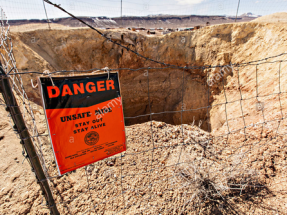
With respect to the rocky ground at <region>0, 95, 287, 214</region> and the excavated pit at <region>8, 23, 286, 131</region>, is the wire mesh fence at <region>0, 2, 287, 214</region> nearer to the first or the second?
the rocky ground at <region>0, 95, 287, 214</region>

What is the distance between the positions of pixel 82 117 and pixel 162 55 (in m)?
6.81

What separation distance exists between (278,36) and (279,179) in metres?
5.42

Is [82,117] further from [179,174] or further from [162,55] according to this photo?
[162,55]

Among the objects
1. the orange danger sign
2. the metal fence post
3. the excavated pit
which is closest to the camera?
the metal fence post

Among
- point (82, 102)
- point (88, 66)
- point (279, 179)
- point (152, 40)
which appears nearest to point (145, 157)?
point (82, 102)

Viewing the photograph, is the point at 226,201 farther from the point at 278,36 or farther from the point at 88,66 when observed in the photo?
the point at 88,66

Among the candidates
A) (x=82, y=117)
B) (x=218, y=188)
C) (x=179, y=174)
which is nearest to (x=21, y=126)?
(x=82, y=117)

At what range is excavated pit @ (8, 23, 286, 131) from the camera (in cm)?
586

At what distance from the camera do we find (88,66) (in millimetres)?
7148

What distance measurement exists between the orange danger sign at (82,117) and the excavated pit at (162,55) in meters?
3.83

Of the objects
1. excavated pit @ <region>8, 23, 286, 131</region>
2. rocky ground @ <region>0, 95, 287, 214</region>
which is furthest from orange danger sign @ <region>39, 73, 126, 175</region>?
excavated pit @ <region>8, 23, 286, 131</region>

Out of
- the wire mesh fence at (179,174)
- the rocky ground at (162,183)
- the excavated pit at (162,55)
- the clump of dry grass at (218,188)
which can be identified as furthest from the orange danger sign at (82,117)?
the excavated pit at (162,55)

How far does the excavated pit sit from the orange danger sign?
3.83 m

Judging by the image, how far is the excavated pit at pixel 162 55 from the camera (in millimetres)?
5855
